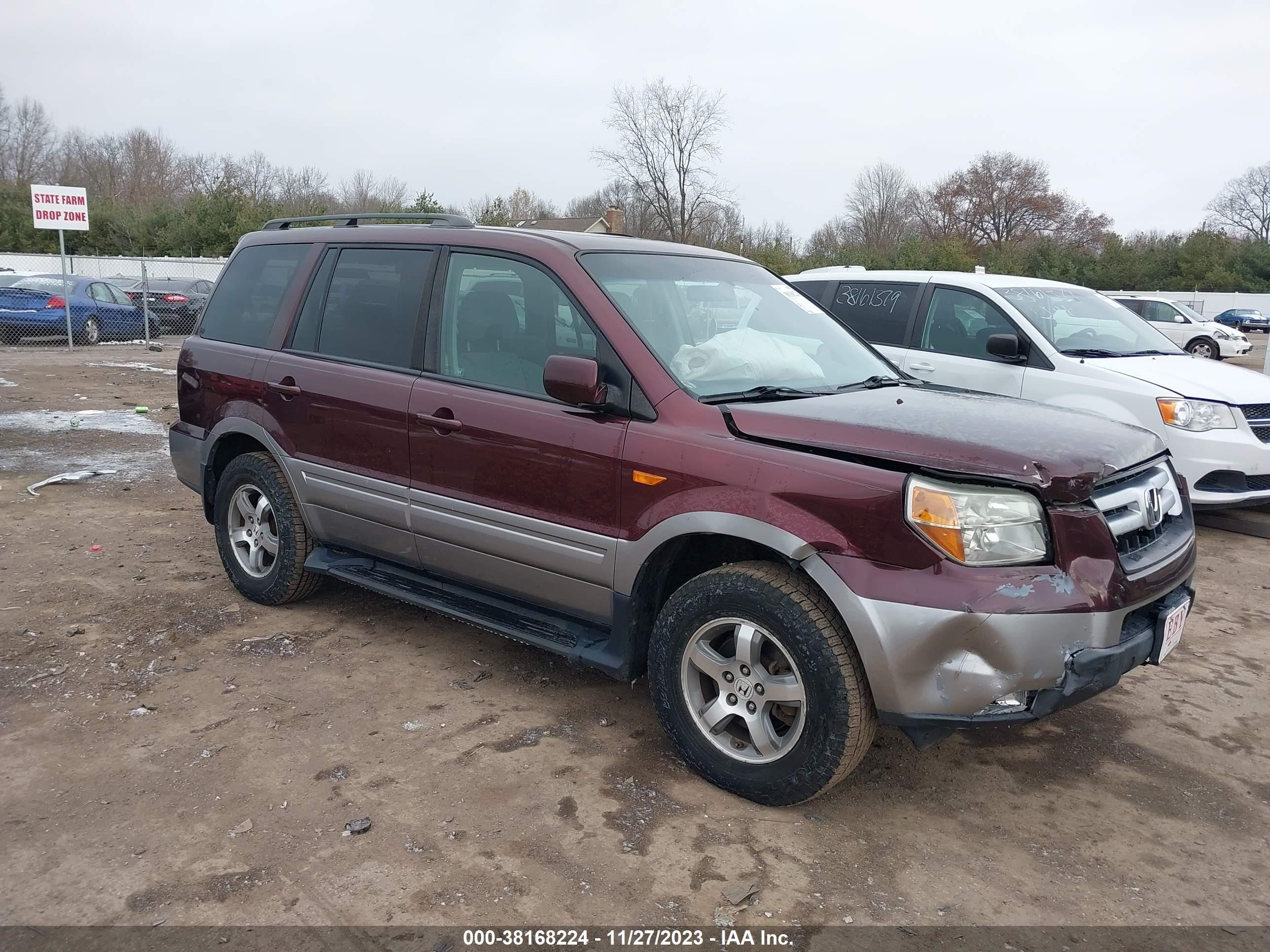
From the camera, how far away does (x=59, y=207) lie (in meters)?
19.0

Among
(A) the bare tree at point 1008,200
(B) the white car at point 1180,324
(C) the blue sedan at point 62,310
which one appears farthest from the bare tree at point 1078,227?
(C) the blue sedan at point 62,310

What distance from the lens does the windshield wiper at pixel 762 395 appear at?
3531 mm

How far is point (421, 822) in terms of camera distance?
125 inches

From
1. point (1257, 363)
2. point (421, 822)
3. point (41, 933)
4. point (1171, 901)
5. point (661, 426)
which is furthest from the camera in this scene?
point (1257, 363)

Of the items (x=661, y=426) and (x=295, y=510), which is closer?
(x=661, y=426)

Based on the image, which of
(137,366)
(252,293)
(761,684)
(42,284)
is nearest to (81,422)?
(137,366)

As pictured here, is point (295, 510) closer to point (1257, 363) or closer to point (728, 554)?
point (728, 554)

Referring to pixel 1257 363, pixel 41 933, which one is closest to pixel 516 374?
pixel 41 933

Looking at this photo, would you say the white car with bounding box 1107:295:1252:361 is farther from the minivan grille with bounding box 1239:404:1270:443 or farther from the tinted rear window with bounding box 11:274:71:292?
the tinted rear window with bounding box 11:274:71:292

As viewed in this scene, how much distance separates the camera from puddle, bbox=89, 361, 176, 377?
16078mm

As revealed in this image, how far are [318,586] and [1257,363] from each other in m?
27.8

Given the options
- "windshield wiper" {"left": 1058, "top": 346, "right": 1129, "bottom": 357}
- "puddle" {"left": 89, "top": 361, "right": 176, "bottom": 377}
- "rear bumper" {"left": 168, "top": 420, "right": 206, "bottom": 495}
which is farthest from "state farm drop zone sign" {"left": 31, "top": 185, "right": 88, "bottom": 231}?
"windshield wiper" {"left": 1058, "top": 346, "right": 1129, "bottom": 357}

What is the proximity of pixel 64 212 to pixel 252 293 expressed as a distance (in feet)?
56.2

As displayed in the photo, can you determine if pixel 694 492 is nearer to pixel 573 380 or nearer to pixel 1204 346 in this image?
pixel 573 380
